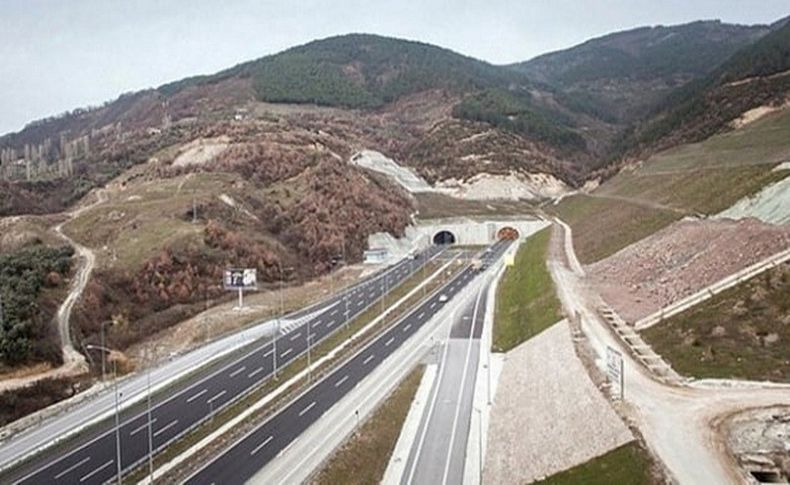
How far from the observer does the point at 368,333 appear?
7300 cm

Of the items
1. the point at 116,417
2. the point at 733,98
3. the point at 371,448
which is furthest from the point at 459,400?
the point at 733,98

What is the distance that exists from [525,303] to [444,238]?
3001 inches

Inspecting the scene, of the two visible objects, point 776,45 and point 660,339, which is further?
point 776,45

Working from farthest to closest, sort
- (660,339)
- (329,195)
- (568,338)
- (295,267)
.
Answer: (329,195)
(295,267)
(568,338)
(660,339)

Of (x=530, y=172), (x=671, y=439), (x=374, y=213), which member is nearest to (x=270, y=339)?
(x=671, y=439)

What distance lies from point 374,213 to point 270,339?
60.2 meters

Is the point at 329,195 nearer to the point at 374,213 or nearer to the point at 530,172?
the point at 374,213

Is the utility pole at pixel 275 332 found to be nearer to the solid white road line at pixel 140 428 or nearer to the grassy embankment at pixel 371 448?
the solid white road line at pixel 140 428

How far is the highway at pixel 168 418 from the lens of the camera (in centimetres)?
4306

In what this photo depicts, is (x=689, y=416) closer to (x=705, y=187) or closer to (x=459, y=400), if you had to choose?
(x=459, y=400)

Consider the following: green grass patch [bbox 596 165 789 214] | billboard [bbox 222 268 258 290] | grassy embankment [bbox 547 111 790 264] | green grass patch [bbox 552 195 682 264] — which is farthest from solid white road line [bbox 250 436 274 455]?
green grass patch [bbox 596 165 789 214]

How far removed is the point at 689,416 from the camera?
106ft

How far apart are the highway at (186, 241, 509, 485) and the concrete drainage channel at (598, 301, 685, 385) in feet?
65.0

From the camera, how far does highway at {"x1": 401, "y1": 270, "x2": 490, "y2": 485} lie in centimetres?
4094
